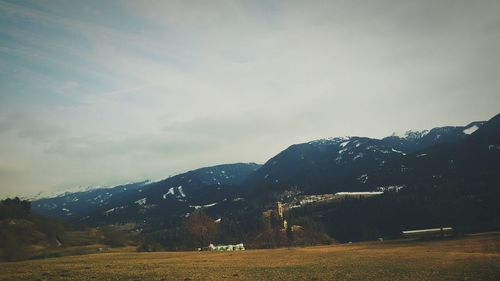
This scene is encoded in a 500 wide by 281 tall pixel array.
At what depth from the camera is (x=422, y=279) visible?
134 ft

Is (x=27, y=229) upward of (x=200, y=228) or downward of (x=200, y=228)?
upward

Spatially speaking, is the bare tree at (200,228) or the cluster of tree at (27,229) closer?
the cluster of tree at (27,229)

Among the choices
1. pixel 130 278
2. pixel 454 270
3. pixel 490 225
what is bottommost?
pixel 490 225

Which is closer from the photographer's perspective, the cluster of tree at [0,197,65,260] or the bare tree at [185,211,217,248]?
the cluster of tree at [0,197,65,260]

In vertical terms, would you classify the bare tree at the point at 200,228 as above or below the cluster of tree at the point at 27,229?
below

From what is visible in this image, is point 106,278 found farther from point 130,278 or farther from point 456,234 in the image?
point 456,234

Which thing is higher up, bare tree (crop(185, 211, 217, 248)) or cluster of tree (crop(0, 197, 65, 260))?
cluster of tree (crop(0, 197, 65, 260))

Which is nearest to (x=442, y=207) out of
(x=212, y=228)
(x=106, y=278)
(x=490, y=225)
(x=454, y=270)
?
(x=490, y=225)

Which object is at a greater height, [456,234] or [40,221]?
[40,221]

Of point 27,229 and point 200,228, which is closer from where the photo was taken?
point 200,228

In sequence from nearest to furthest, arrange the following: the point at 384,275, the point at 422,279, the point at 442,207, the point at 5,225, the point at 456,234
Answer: the point at 422,279 → the point at 384,275 → the point at 456,234 → the point at 5,225 → the point at 442,207

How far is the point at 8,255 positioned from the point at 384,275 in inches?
4378

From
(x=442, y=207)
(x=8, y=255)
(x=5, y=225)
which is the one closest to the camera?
(x=8, y=255)

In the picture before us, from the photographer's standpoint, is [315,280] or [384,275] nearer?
[315,280]
